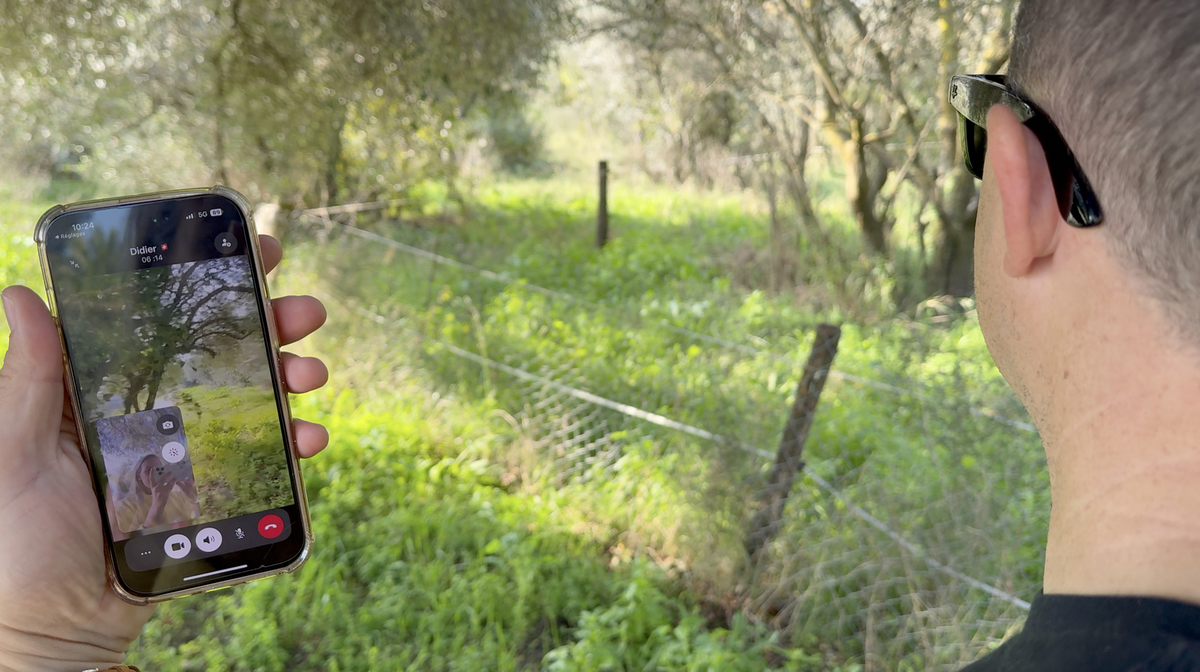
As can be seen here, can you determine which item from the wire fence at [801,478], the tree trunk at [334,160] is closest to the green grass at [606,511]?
the wire fence at [801,478]

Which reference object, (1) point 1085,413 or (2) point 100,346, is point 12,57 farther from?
(1) point 1085,413

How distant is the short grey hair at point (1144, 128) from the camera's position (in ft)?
1.98

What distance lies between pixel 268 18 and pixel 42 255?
3.11 m

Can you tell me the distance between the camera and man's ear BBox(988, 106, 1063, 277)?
2.40 feet

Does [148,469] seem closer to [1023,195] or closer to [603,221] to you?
[1023,195]

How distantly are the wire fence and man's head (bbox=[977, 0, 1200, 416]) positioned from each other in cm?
204

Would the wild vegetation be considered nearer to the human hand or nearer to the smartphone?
the smartphone

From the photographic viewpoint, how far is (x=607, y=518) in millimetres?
3578

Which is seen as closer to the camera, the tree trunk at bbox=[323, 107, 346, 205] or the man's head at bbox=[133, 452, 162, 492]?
the man's head at bbox=[133, 452, 162, 492]

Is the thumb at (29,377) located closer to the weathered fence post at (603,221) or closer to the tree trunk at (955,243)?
the tree trunk at (955,243)

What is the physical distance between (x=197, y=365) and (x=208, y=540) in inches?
12.5

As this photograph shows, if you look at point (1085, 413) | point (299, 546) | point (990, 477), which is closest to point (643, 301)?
point (990, 477)

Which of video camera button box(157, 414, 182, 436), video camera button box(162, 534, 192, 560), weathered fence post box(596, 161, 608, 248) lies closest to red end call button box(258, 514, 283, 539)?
video camera button box(162, 534, 192, 560)

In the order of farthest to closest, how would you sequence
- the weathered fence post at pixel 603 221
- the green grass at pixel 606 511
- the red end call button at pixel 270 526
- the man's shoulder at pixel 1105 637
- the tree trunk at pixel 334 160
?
the weathered fence post at pixel 603 221, the tree trunk at pixel 334 160, the green grass at pixel 606 511, the red end call button at pixel 270 526, the man's shoulder at pixel 1105 637
